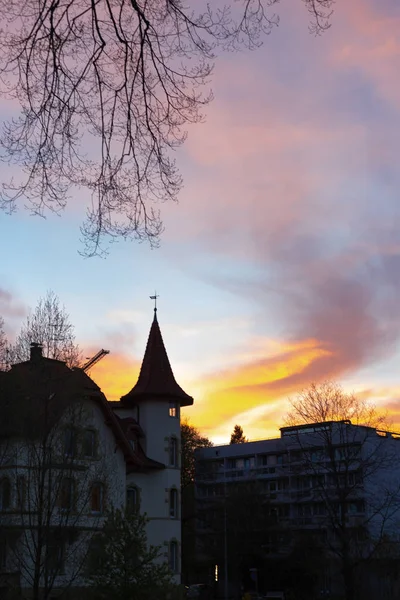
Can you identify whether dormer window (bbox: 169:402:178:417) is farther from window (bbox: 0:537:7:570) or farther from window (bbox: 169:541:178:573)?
window (bbox: 0:537:7:570)

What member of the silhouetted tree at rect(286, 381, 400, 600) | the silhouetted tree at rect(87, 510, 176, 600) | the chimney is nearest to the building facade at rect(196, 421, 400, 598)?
the silhouetted tree at rect(286, 381, 400, 600)

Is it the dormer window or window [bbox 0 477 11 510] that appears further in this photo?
the dormer window

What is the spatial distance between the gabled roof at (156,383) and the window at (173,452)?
2448 mm

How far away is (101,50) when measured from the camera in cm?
801

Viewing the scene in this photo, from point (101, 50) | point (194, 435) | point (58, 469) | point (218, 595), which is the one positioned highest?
point (194, 435)

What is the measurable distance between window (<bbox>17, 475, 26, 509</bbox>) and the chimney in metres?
4.12

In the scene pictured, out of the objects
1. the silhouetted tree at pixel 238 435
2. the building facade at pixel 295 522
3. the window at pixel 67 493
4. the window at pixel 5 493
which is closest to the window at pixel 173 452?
the building facade at pixel 295 522

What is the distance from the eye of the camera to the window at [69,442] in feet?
93.9

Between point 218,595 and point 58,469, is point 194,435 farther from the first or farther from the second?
point 58,469

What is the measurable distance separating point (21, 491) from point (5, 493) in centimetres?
345

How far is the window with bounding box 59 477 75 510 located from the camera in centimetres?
2820

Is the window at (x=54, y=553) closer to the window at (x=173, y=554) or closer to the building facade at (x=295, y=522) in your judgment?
the window at (x=173, y=554)

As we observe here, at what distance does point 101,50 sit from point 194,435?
90345 mm

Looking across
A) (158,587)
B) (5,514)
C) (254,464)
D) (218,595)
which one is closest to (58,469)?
(5,514)
